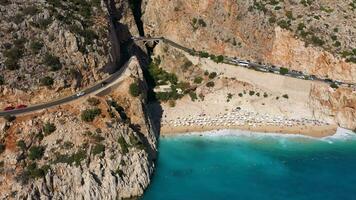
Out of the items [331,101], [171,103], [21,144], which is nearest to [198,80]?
[171,103]

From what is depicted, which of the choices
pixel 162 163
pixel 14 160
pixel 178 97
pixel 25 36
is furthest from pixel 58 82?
pixel 178 97

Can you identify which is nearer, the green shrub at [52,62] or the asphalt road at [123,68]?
the asphalt road at [123,68]

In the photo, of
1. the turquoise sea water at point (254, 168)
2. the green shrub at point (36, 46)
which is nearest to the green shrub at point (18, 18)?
the green shrub at point (36, 46)

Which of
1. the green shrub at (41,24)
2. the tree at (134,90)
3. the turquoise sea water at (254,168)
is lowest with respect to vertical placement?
the turquoise sea water at (254,168)

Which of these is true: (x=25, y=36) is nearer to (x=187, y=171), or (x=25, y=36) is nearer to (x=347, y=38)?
(x=187, y=171)

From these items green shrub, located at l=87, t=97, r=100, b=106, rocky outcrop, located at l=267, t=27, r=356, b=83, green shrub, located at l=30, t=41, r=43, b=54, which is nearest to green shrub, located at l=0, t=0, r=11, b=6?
green shrub, located at l=30, t=41, r=43, b=54

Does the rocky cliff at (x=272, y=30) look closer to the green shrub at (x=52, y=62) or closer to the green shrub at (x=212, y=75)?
the green shrub at (x=212, y=75)
